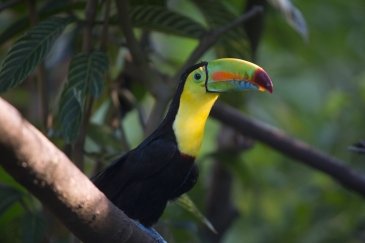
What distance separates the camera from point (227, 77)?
2980 millimetres

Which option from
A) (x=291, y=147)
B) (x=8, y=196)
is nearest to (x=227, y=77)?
(x=8, y=196)

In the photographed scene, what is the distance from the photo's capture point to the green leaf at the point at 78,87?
9.59 feet

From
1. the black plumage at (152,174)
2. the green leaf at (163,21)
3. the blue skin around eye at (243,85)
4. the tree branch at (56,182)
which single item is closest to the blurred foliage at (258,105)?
the green leaf at (163,21)

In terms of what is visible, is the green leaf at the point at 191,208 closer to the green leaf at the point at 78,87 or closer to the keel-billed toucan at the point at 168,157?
the keel-billed toucan at the point at 168,157

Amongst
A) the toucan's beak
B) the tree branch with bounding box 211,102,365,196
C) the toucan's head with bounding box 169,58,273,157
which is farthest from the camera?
the tree branch with bounding box 211,102,365,196

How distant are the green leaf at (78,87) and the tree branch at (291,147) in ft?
3.24

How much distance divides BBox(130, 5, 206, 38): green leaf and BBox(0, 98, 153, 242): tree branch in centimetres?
115

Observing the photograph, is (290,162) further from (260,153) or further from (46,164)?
(46,164)

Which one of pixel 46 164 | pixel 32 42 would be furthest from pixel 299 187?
pixel 46 164

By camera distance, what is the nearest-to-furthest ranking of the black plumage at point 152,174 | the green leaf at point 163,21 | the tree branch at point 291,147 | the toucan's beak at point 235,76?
the toucan's beak at point 235,76 < the black plumage at point 152,174 < the green leaf at point 163,21 < the tree branch at point 291,147

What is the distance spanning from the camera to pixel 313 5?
16.8 feet

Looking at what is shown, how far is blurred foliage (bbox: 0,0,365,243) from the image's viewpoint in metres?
3.41

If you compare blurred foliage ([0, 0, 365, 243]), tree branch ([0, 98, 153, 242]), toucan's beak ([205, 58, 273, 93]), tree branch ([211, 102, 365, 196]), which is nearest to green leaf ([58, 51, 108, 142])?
blurred foliage ([0, 0, 365, 243])

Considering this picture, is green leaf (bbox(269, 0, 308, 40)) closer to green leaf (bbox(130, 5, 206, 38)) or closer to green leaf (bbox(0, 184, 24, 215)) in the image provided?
green leaf (bbox(130, 5, 206, 38))
